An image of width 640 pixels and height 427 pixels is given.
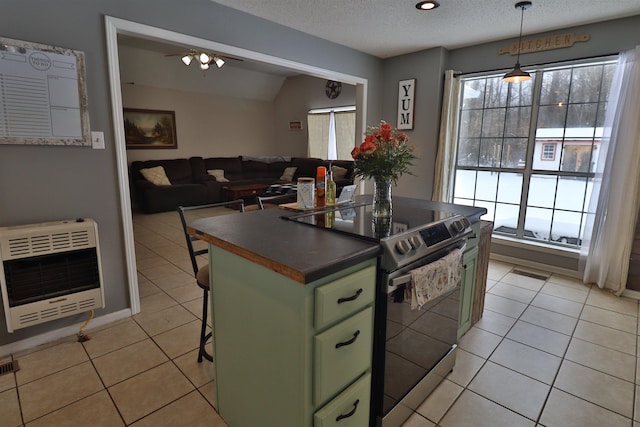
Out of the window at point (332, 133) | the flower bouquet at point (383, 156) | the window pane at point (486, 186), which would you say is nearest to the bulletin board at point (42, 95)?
the flower bouquet at point (383, 156)

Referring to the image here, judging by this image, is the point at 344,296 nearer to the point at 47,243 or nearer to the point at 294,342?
the point at 294,342

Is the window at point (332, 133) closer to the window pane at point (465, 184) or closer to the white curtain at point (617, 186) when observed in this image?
the window pane at point (465, 184)

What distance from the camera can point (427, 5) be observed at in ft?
9.29

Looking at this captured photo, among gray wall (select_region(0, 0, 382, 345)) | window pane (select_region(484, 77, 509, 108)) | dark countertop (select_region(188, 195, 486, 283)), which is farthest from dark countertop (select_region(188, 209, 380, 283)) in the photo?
window pane (select_region(484, 77, 509, 108))

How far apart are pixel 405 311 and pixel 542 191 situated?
3.19 meters

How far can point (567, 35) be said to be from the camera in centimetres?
339

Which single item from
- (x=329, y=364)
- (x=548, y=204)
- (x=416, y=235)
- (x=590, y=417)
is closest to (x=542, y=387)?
(x=590, y=417)

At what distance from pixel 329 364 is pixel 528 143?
3.69m

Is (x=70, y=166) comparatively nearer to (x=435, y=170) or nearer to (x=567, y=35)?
(x=435, y=170)

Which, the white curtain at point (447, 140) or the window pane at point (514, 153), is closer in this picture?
the window pane at point (514, 153)

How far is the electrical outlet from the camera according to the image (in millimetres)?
2295

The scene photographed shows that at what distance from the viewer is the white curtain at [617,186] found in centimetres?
303

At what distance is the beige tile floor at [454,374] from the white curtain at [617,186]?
1.29ft

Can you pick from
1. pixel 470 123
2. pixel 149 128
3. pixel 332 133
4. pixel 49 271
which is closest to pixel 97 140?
pixel 49 271
